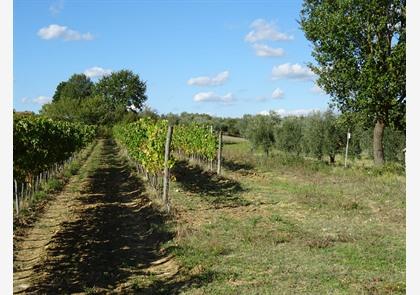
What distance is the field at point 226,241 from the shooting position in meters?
6.88

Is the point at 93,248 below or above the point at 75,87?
below

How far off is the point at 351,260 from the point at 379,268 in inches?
21.3

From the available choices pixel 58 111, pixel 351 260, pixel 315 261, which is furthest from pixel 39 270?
pixel 58 111

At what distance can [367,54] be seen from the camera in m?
21.5

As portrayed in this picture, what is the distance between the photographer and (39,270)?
312 inches

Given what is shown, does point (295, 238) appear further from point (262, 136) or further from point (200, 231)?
point (262, 136)

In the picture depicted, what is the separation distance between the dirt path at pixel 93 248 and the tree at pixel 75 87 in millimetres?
109457

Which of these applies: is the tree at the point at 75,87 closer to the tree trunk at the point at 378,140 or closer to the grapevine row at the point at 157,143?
the grapevine row at the point at 157,143

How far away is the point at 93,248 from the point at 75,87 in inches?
4736

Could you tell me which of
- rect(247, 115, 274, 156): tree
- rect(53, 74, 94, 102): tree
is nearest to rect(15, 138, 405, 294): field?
rect(247, 115, 274, 156): tree

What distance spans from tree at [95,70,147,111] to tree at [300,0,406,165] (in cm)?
9622

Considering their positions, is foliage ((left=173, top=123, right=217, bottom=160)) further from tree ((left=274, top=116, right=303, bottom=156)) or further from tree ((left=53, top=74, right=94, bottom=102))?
tree ((left=53, top=74, right=94, bottom=102))

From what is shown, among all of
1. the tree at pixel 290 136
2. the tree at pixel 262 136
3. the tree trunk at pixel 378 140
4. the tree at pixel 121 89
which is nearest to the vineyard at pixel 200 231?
the tree trunk at pixel 378 140

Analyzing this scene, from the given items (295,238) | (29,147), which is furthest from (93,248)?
(29,147)
